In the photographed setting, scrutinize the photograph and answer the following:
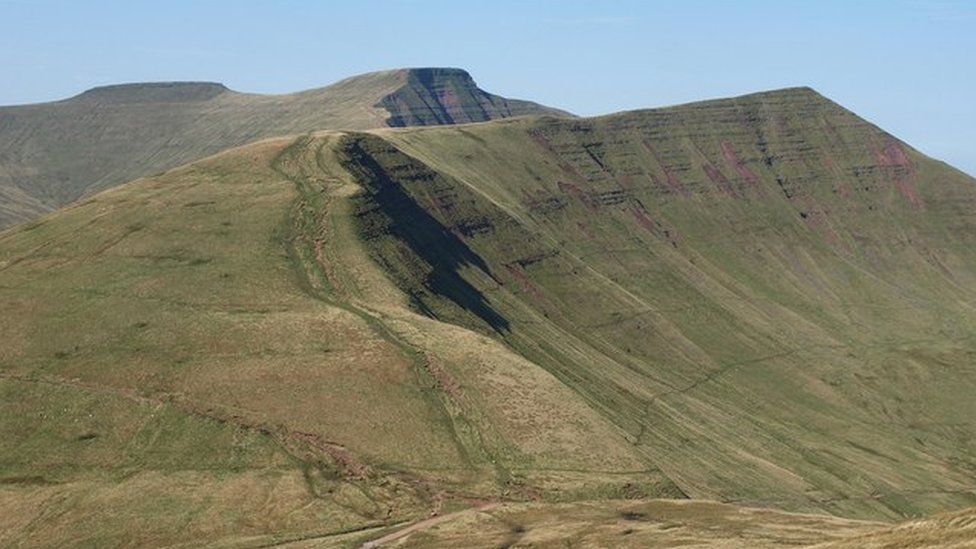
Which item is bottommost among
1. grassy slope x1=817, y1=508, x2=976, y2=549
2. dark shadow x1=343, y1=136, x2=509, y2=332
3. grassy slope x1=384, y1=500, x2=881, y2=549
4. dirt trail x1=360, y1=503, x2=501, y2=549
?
dirt trail x1=360, y1=503, x2=501, y2=549

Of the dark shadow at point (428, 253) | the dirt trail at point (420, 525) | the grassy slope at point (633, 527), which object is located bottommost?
the dirt trail at point (420, 525)

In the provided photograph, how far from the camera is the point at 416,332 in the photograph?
456 ft

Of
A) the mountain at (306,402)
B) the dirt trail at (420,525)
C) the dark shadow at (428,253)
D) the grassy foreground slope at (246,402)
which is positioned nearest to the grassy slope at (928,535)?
the mountain at (306,402)

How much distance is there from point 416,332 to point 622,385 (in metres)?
52.6

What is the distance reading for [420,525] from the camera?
101062 mm

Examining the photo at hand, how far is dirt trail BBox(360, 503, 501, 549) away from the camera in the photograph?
96250 millimetres

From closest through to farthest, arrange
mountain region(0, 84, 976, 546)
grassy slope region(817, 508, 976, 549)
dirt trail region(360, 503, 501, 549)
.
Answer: grassy slope region(817, 508, 976, 549)
dirt trail region(360, 503, 501, 549)
mountain region(0, 84, 976, 546)

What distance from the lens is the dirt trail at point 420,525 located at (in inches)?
3789

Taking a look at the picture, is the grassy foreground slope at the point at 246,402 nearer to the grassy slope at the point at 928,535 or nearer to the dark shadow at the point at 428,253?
the dark shadow at the point at 428,253

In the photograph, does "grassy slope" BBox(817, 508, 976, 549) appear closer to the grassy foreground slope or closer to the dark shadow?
the grassy foreground slope

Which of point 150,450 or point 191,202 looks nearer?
point 150,450

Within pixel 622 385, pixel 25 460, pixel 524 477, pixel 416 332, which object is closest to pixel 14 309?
pixel 25 460

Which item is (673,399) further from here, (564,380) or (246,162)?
(246,162)

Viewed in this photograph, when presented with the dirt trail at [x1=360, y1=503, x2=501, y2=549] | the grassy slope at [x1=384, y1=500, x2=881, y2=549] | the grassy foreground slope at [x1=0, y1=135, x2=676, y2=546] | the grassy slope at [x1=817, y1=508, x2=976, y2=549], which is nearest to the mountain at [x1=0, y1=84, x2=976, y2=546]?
the grassy foreground slope at [x1=0, y1=135, x2=676, y2=546]
